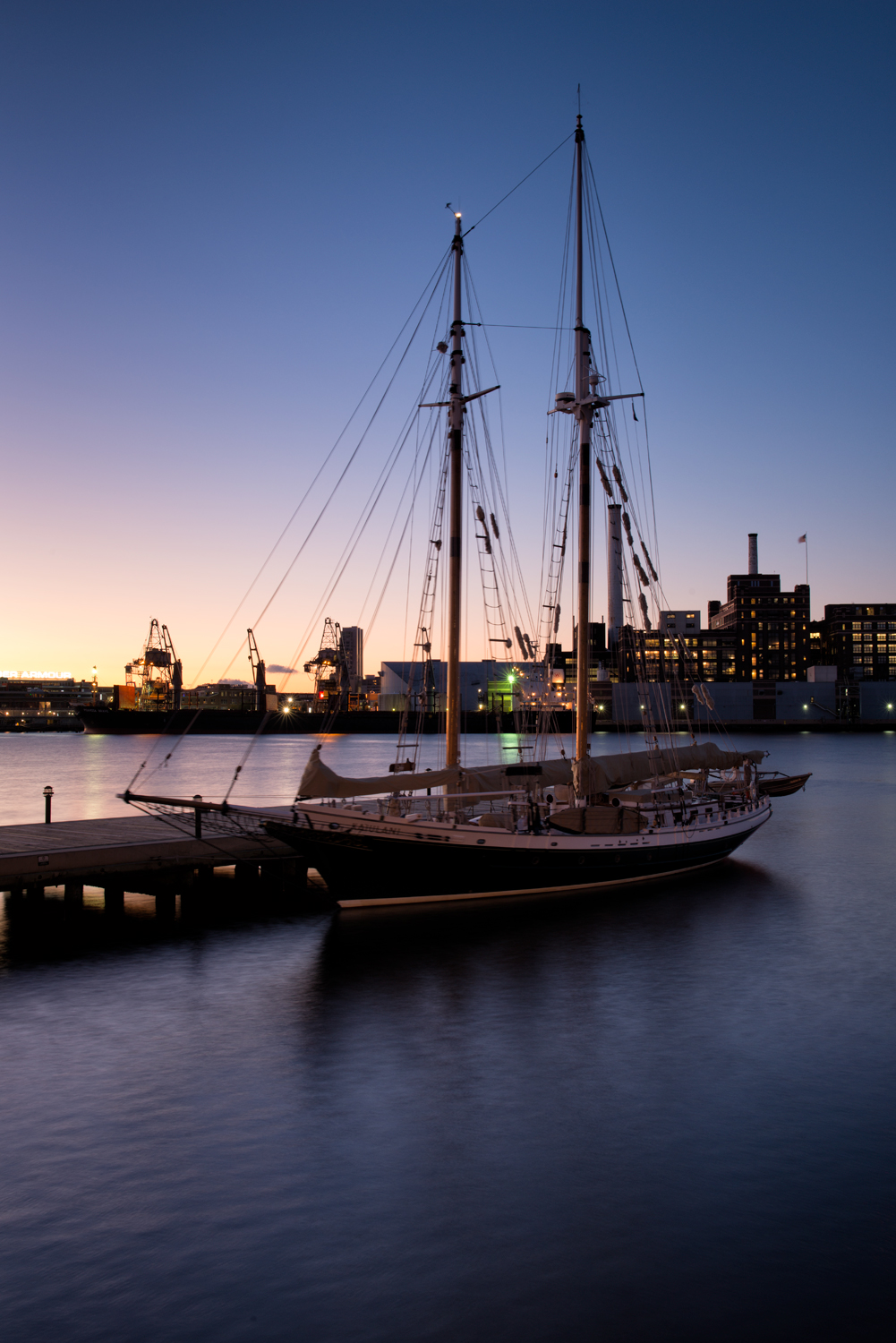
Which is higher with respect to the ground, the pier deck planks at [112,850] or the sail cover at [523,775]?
the sail cover at [523,775]

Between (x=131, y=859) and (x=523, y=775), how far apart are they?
13114 mm

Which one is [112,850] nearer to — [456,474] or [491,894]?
[491,894]

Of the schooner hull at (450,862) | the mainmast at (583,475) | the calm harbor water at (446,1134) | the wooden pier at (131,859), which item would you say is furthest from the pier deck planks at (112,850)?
the mainmast at (583,475)

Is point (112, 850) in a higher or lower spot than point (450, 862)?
higher

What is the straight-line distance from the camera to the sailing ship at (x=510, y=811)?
87.2 feet

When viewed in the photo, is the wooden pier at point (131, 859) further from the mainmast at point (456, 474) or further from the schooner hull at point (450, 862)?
the mainmast at point (456, 474)

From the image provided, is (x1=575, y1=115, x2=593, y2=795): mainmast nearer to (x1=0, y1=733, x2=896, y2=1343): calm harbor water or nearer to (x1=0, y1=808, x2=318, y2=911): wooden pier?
(x1=0, y1=733, x2=896, y2=1343): calm harbor water

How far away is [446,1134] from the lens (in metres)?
14.0

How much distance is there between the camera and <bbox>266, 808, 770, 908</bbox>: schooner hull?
26406 millimetres

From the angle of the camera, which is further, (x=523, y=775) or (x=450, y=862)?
(x=523, y=775)

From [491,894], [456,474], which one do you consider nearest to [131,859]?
[491,894]

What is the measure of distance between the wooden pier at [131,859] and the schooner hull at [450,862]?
243cm

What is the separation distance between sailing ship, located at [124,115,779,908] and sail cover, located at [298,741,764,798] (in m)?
0.06

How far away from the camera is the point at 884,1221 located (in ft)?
37.9
